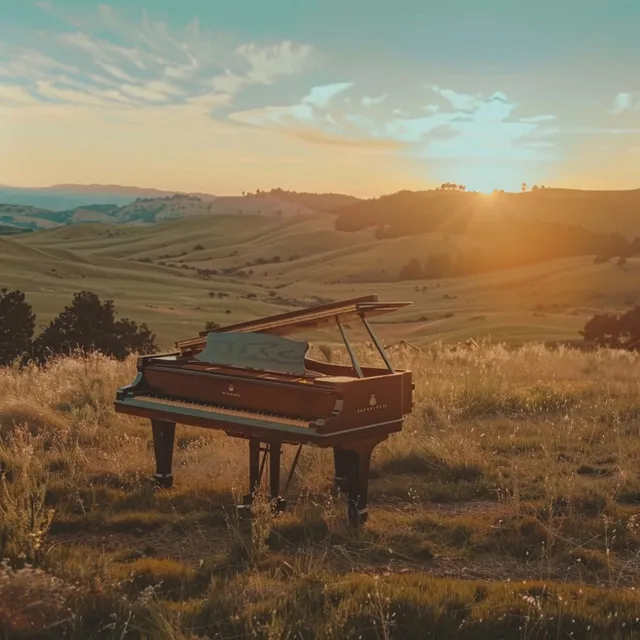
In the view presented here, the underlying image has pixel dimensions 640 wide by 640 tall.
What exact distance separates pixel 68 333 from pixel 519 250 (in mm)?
96459

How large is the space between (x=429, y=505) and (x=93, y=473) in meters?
3.82

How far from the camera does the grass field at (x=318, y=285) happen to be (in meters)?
48.1

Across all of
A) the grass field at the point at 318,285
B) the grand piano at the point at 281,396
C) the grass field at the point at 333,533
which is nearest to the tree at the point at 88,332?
the grass field at the point at 333,533

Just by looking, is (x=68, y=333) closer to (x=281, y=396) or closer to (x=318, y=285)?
(x=281, y=396)

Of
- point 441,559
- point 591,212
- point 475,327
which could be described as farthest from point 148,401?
point 591,212

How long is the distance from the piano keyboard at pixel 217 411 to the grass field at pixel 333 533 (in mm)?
837

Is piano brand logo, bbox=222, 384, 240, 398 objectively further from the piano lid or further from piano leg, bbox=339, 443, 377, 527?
piano leg, bbox=339, 443, 377, 527

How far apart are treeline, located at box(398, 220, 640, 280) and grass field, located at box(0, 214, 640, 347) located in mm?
4288

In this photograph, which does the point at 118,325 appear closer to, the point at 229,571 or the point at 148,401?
the point at 148,401

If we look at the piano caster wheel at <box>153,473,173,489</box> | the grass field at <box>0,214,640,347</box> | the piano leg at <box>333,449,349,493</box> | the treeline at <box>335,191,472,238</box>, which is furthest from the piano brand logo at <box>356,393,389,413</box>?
the treeline at <box>335,191,472,238</box>

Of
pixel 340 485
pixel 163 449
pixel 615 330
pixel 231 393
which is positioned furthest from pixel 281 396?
pixel 615 330

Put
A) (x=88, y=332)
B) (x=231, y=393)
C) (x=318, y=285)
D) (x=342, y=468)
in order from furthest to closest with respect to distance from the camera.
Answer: (x=318, y=285), (x=88, y=332), (x=231, y=393), (x=342, y=468)

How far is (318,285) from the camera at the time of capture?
9281cm

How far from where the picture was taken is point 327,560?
681 centimetres
